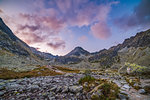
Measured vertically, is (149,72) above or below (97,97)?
above

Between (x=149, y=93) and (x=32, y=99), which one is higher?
(x=149, y=93)

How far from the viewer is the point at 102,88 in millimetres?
7609

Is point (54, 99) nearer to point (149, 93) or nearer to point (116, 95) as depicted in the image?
point (116, 95)

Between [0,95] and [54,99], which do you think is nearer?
[54,99]

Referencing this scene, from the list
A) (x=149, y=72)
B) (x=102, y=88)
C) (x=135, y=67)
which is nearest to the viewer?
(x=102, y=88)

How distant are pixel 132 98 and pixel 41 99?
28.8ft

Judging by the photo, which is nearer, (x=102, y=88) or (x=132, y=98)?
(x=132, y=98)

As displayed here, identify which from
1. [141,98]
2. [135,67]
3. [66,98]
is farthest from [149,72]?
[66,98]

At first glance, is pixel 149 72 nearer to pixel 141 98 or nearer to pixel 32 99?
pixel 141 98

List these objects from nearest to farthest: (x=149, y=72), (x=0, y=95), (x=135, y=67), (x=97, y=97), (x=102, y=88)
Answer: (x=97, y=97), (x=102, y=88), (x=0, y=95), (x=149, y=72), (x=135, y=67)

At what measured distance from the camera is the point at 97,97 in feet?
21.4

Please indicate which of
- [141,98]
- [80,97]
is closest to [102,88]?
[80,97]

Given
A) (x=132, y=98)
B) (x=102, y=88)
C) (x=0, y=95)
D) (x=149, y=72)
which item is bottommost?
(x=0, y=95)

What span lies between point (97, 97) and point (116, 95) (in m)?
1.83
